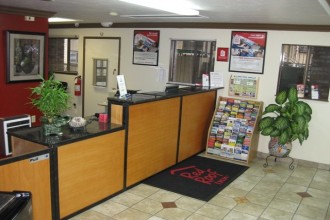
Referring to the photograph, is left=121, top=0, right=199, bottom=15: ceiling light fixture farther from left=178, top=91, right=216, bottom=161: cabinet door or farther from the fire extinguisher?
the fire extinguisher

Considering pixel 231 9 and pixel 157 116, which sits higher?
pixel 231 9

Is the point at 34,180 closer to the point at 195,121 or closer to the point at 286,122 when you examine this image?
the point at 195,121

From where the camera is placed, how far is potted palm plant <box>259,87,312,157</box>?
16.6 ft

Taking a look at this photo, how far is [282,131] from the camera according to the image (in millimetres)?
5117

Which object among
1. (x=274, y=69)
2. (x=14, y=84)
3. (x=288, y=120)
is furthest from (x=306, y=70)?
(x=14, y=84)

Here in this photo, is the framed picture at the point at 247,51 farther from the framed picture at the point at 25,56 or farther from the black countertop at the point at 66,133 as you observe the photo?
the framed picture at the point at 25,56

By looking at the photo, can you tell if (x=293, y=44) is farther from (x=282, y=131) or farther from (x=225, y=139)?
(x=225, y=139)

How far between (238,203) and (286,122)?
5.73 feet

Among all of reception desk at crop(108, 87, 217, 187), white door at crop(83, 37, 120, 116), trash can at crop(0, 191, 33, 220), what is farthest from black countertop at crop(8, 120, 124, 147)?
white door at crop(83, 37, 120, 116)

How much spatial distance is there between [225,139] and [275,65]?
1.49 meters

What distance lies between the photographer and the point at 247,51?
569 cm

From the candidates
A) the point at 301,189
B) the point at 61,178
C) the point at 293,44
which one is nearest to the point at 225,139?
the point at 301,189

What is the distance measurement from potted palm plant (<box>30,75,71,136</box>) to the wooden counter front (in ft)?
2.88

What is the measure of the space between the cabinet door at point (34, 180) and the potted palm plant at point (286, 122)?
346 cm
